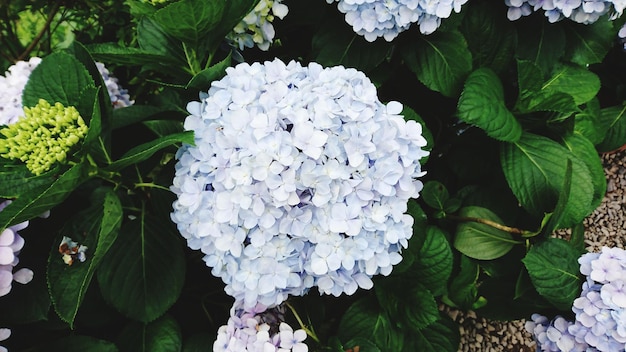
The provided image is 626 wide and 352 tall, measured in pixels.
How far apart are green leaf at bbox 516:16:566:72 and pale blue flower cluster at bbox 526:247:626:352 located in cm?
54

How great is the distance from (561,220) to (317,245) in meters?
0.68

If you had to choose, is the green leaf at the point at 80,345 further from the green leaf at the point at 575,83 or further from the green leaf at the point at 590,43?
the green leaf at the point at 590,43

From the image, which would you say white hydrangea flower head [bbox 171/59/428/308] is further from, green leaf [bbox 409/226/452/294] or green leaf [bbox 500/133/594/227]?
green leaf [bbox 500/133/594/227]

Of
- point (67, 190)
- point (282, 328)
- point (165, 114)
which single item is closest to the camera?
point (67, 190)

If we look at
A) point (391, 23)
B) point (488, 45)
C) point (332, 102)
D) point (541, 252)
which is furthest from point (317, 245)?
point (488, 45)

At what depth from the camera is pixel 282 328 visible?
1.12 metres

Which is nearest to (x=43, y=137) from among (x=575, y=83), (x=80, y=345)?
(x=80, y=345)

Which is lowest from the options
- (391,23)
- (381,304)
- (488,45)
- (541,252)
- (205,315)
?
(205,315)

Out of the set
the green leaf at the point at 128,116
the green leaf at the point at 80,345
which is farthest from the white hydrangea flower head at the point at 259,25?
the green leaf at the point at 80,345

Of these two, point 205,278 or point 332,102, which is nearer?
point 332,102

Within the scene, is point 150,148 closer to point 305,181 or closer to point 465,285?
point 305,181

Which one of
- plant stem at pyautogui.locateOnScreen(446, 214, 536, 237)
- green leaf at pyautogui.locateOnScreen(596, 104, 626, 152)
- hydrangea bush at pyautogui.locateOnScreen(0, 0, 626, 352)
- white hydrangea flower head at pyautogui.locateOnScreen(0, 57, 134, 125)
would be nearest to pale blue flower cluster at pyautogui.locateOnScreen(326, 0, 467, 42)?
hydrangea bush at pyautogui.locateOnScreen(0, 0, 626, 352)

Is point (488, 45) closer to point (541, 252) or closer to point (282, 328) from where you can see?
point (541, 252)

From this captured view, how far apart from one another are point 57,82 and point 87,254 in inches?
12.5
